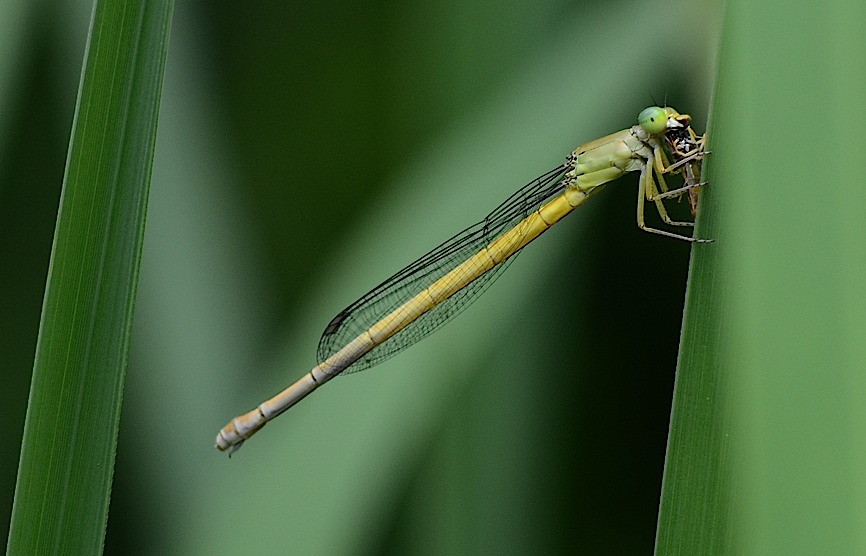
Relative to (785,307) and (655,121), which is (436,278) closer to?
(655,121)

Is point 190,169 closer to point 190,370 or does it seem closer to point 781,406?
point 190,370

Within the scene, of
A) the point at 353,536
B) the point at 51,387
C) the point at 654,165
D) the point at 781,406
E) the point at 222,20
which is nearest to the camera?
the point at 781,406

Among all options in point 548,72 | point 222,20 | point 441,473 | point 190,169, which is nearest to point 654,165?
point 548,72

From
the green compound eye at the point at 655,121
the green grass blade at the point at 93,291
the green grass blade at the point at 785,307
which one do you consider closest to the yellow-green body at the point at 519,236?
the green compound eye at the point at 655,121

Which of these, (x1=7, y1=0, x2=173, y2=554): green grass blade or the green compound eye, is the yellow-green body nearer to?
the green compound eye

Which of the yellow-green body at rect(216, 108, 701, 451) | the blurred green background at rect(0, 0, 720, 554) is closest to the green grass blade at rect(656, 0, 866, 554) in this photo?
the blurred green background at rect(0, 0, 720, 554)

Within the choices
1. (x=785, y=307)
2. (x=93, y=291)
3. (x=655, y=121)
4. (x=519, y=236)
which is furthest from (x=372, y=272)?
(x=785, y=307)

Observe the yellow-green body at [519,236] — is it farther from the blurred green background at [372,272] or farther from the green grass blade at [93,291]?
the green grass blade at [93,291]
